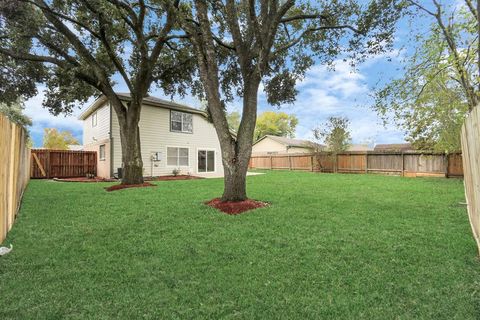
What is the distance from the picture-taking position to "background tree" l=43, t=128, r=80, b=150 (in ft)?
122

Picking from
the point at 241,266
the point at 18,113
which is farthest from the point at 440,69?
the point at 18,113

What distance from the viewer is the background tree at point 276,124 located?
168 feet

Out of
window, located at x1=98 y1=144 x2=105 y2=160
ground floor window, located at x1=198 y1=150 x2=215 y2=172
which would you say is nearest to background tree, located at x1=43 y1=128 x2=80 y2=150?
window, located at x1=98 y1=144 x2=105 y2=160

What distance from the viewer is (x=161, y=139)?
55.1 feet

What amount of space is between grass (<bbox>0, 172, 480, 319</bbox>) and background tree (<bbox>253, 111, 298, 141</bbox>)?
4539cm

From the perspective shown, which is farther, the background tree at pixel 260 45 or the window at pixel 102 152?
the window at pixel 102 152

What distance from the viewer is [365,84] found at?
10203 millimetres

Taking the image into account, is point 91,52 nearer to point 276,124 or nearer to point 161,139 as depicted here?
point 161,139

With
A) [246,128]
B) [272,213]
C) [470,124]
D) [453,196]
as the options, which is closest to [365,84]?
[453,196]

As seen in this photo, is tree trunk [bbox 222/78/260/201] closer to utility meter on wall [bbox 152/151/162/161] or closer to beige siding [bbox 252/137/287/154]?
utility meter on wall [bbox 152/151/162/161]

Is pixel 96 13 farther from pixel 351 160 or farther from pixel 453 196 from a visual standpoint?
pixel 351 160

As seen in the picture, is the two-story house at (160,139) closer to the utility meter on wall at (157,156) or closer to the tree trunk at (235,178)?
the utility meter on wall at (157,156)

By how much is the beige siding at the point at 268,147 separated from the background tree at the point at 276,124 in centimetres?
1244

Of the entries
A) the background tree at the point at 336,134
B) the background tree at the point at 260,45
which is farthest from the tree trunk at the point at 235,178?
the background tree at the point at 336,134
